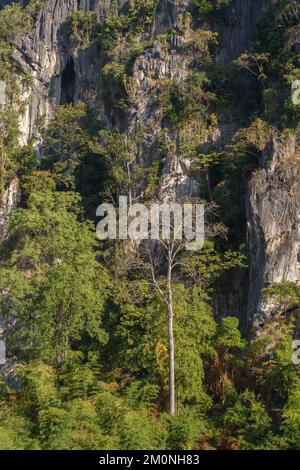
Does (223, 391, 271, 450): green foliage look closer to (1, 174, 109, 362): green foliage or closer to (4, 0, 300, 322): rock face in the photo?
(4, 0, 300, 322): rock face

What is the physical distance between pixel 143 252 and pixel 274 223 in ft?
16.4

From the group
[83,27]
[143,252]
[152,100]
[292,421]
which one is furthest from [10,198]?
[292,421]

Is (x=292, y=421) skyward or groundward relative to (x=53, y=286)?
groundward

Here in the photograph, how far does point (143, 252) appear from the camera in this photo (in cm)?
2156

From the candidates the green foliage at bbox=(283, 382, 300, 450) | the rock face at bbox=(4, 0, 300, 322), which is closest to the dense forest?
the green foliage at bbox=(283, 382, 300, 450)

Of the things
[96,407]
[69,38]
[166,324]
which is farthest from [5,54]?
[96,407]

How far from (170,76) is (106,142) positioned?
4.58m

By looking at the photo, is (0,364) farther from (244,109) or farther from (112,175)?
(244,109)

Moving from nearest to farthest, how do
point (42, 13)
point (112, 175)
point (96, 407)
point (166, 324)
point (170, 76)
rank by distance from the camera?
point (96, 407) → point (166, 324) → point (112, 175) → point (170, 76) → point (42, 13)

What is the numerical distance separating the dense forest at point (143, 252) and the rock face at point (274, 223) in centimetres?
19

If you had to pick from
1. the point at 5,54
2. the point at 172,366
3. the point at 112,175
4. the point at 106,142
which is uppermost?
the point at 5,54

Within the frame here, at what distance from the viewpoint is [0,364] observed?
18891 millimetres

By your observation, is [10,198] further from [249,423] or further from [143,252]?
[249,423]


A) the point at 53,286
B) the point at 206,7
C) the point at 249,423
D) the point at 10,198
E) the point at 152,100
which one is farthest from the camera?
the point at 206,7
